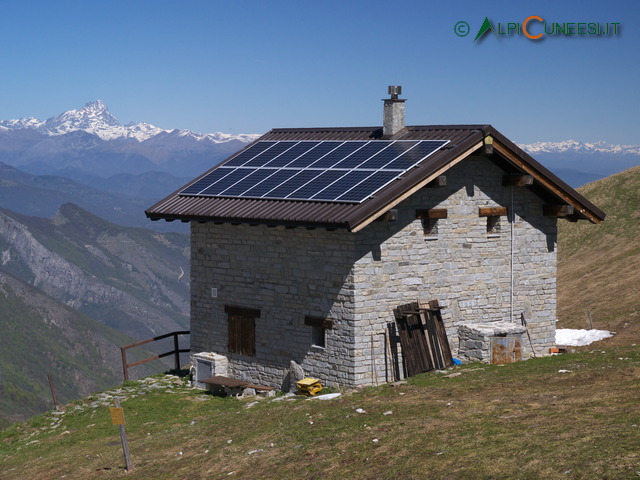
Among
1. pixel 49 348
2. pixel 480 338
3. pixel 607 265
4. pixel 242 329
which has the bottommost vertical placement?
pixel 49 348

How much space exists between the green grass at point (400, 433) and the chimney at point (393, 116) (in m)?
7.47

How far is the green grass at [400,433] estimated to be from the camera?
1568 cm

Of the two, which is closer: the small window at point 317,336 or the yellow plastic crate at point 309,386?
the yellow plastic crate at point 309,386

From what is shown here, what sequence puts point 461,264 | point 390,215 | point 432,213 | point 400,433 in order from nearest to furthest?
point 400,433 → point 390,215 → point 432,213 → point 461,264

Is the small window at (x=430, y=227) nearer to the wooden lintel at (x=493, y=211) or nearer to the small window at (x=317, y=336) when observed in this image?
the wooden lintel at (x=493, y=211)

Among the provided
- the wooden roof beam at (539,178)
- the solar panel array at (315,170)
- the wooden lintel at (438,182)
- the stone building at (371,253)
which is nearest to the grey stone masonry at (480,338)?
the stone building at (371,253)

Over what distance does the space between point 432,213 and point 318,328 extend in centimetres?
431

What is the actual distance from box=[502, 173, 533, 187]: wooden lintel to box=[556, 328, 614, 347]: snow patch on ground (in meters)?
12.3

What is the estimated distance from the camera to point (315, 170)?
89.2 feet

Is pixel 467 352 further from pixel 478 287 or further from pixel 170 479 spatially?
pixel 170 479

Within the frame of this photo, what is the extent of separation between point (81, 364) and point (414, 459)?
164 meters

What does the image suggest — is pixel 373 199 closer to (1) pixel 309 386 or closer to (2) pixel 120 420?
(1) pixel 309 386

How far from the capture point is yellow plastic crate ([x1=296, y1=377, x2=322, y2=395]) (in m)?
24.5

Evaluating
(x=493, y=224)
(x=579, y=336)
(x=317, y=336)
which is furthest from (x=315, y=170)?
(x=579, y=336)
